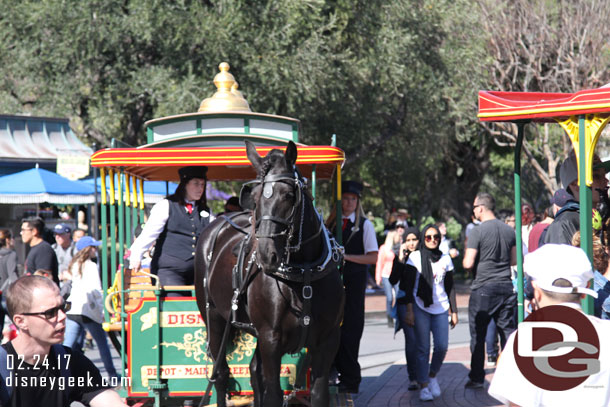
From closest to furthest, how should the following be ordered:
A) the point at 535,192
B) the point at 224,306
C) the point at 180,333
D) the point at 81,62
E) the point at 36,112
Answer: the point at 224,306 < the point at 180,333 < the point at 81,62 < the point at 36,112 < the point at 535,192

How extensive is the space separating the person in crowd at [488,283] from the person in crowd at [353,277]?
1.29 m

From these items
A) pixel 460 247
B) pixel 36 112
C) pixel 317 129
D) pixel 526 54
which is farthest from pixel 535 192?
pixel 36 112

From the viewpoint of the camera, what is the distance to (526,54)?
2436 centimetres

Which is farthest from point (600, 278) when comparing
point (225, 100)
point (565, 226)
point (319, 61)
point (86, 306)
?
point (319, 61)

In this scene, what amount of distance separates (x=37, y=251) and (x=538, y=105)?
7.36 metres

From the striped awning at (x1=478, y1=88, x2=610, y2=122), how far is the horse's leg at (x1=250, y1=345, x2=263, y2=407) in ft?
9.01

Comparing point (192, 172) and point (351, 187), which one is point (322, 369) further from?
point (351, 187)

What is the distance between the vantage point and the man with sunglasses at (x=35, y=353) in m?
3.64

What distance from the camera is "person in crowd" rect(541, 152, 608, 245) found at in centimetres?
607

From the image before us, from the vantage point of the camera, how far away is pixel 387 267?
50.1 feet

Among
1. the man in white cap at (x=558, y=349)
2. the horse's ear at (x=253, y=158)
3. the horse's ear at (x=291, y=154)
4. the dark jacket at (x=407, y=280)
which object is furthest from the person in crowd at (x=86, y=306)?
the man in white cap at (x=558, y=349)

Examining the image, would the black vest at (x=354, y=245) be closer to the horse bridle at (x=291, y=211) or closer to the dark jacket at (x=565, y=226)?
the horse bridle at (x=291, y=211)

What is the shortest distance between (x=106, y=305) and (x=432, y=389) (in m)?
3.46

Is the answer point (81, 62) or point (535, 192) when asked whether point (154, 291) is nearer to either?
point (81, 62)
